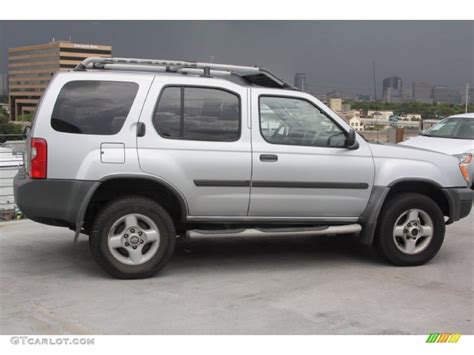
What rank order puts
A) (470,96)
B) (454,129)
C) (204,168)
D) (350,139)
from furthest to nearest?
(470,96) < (454,129) < (350,139) < (204,168)

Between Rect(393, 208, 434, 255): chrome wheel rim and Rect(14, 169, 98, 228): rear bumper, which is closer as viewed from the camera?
Rect(14, 169, 98, 228): rear bumper

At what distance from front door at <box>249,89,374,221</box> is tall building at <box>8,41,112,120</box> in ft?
21.3

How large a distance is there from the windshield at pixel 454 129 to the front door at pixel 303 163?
6.10m

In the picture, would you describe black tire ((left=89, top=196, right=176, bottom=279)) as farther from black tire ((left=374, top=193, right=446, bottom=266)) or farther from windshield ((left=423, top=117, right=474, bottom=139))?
windshield ((left=423, top=117, right=474, bottom=139))

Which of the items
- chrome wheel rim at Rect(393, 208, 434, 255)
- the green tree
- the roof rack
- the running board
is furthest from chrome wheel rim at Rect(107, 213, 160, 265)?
the green tree

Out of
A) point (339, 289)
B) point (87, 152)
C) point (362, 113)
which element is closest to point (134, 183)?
point (87, 152)

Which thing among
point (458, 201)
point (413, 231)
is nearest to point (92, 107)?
point (413, 231)

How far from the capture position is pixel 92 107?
522 cm

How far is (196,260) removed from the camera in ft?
20.1

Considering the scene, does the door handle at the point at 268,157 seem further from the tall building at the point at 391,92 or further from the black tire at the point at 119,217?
the tall building at the point at 391,92

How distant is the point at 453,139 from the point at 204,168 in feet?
23.5

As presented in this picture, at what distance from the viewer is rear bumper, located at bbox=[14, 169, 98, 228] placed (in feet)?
16.7

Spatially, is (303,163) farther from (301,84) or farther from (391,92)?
(391,92)

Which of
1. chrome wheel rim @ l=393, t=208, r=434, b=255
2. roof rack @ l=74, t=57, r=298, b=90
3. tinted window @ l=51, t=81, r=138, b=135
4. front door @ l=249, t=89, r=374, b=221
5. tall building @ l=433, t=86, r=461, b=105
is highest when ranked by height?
tall building @ l=433, t=86, r=461, b=105
